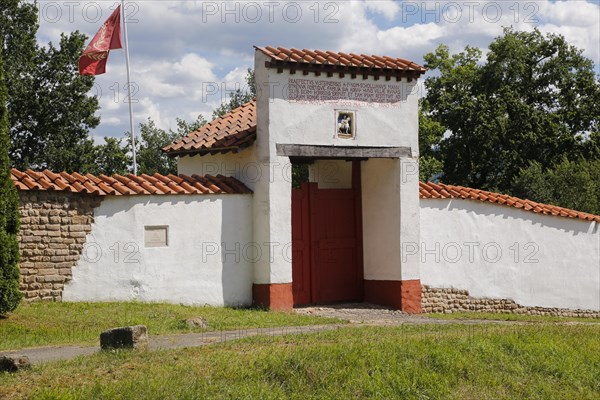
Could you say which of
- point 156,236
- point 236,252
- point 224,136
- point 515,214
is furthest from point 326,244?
point 515,214

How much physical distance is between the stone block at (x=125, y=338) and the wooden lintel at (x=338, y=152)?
6925mm

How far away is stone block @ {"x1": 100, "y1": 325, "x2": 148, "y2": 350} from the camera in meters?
9.77

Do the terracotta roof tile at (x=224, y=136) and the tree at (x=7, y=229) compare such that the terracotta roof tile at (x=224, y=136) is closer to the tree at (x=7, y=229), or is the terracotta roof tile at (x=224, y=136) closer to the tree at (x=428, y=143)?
the tree at (x=7, y=229)

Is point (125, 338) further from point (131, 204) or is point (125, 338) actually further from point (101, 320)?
point (131, 204)

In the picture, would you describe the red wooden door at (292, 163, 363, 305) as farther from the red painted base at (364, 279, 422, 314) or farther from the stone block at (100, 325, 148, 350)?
the stone block at (100, 325, 148, 350)

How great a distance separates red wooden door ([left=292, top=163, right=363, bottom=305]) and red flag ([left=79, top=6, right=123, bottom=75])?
6781 mm

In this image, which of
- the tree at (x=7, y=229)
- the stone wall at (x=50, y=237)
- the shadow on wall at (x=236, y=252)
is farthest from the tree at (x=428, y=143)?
the tree at (x=7, y=229)

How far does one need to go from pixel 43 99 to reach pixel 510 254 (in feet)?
60.3

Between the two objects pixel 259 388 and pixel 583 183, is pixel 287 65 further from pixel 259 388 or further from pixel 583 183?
pixel 583 183

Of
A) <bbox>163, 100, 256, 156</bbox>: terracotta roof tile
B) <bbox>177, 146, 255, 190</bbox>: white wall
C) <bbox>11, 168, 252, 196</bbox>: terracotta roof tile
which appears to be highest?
<bbox>163, 100, 256, 156</bbox>: terracotta roof tile

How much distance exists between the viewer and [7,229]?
13.2 meters

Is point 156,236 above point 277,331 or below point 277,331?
above

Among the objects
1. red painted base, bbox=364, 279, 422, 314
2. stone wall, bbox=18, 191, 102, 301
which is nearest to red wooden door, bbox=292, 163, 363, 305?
red painted base, bbox=364, 279, 422, 314

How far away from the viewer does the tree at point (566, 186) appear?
27750mm
